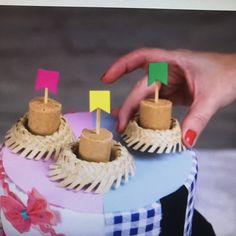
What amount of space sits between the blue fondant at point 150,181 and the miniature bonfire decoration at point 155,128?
0.07ft

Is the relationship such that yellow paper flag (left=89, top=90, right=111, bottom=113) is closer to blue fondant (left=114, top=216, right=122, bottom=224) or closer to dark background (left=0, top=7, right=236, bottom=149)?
blue fondant (left=114, top=216, right=122, bottom=224)

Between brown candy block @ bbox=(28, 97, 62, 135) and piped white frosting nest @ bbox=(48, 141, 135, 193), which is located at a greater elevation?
brown candy block @ bbox=(28, 97, 62, 135)

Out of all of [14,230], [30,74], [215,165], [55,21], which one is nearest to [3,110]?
[30,74]

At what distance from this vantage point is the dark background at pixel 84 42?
4.20ft

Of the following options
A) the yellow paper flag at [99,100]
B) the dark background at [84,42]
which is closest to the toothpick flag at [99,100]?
the yellow paper flag at [99,100]

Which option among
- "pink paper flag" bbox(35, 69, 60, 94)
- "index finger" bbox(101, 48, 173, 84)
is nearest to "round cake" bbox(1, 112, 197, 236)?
"pink paper flag" bbox(35, 69, 60, 94)

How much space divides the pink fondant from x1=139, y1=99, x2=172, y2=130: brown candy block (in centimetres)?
14

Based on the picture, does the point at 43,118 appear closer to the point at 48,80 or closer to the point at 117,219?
the point at 48,80

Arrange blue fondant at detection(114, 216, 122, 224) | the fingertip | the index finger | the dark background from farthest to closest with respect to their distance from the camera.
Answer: the dark background, the index finger, the fingertip, blue fondant at detection(114, 216, 122, 224)

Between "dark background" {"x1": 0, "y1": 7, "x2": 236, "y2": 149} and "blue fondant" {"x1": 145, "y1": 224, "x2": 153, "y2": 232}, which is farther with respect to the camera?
"dark background" {"x1": 0, "y1": 7, "x2": 236, "y2": 149}

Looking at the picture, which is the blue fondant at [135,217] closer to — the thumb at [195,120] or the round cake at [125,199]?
the round cake at [125,199]

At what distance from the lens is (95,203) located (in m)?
0.66

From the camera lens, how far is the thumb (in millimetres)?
790

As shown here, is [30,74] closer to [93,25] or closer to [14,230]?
[93,25]
